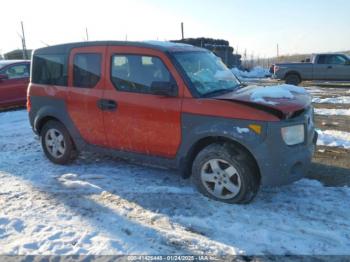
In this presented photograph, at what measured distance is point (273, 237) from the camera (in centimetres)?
423

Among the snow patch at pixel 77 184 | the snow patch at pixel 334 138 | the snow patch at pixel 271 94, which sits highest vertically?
A: the snow patch at pixel 271 94

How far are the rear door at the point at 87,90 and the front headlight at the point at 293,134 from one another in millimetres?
2555

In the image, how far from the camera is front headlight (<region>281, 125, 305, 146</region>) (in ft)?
15.6

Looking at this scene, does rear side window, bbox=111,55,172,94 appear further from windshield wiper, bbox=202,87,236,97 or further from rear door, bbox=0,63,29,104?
rear door, bbox=0,63,29,104

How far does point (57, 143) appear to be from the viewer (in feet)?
22.5

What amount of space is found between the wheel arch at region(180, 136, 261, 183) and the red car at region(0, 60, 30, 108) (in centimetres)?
879

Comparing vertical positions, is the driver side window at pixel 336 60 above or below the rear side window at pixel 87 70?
below

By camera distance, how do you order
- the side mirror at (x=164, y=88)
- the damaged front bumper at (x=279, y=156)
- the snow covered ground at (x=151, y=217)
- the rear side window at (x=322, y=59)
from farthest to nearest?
the rear side window at (x=322, y=59)
the side mirror at (x=164, y=88)
the damaged front bumper at (x=279, y=156)
the snow covered ground at (x=151, y=217)

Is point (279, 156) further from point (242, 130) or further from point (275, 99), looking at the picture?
Result: point (275, 99)

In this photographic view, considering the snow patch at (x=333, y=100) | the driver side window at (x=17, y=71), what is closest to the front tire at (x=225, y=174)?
the driver side window at (x=17, y=71)

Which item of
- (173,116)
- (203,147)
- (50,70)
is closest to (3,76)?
(50,70)

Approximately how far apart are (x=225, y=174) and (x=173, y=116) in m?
0.94

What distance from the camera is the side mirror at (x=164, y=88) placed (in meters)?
5.29

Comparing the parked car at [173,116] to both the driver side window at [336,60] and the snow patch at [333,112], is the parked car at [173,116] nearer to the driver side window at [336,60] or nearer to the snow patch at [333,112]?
the snow patch at [333,112]
